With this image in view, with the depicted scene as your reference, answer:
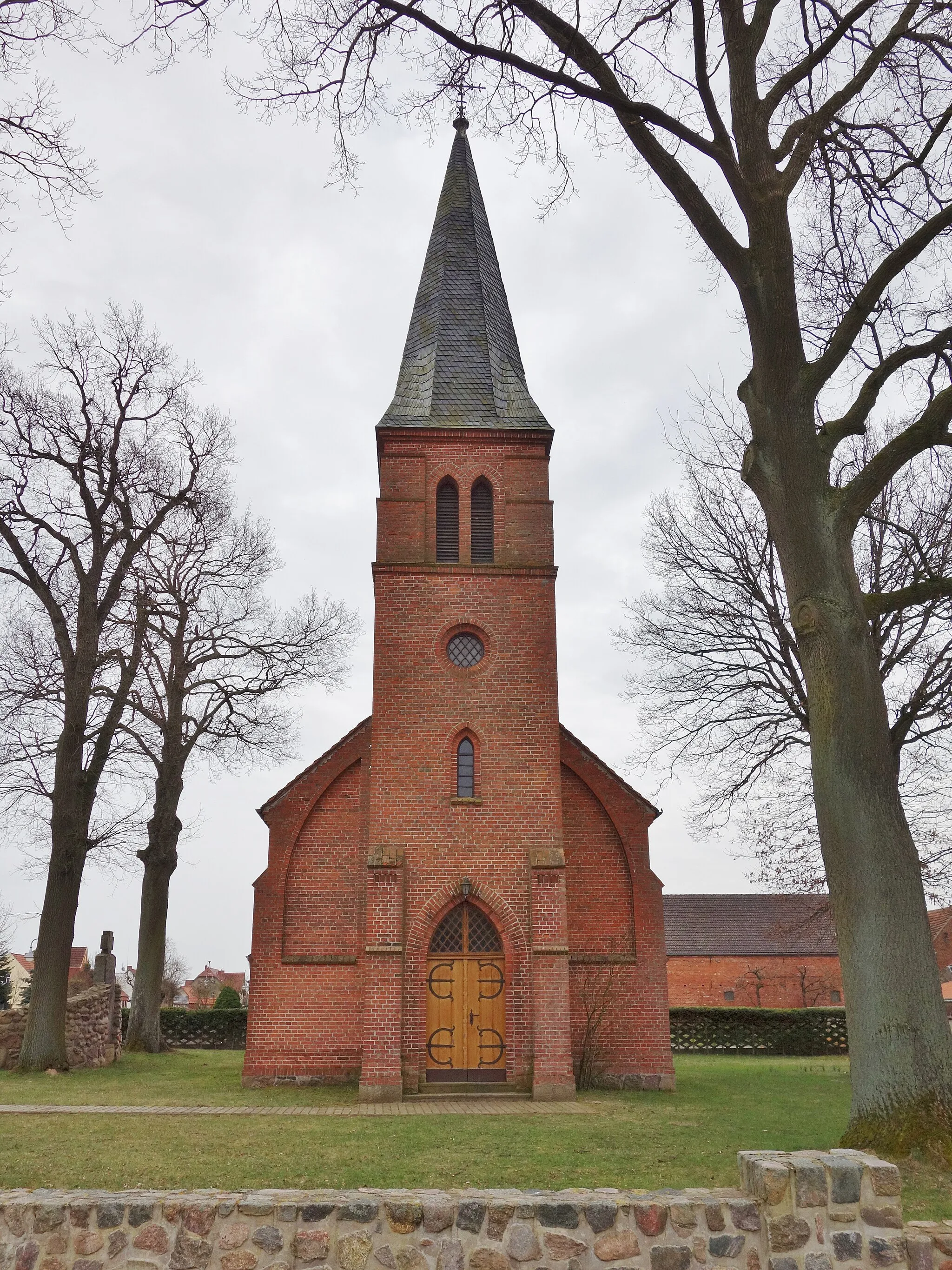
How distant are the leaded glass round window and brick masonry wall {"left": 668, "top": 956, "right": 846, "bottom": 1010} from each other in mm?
28927

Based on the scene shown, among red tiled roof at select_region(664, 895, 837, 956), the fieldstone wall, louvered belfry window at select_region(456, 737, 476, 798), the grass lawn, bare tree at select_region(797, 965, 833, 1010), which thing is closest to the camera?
the grass lawn

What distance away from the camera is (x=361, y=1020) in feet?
56.1

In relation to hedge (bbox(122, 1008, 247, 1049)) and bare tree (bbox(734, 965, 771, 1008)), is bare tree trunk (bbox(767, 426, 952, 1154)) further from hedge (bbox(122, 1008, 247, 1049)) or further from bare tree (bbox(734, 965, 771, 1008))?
bare tree (bbox(734, 965, 771, 1008))

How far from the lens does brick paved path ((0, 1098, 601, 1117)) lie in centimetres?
1346

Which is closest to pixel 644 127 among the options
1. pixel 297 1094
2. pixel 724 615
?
pixel 724 615

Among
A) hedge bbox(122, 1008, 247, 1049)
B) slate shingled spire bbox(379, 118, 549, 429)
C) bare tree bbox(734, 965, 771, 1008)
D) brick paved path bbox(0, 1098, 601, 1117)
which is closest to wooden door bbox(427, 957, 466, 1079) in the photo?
brick paved path bbox(0, 1098, 601, 1117)

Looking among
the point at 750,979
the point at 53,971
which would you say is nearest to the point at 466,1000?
the point at 53,971

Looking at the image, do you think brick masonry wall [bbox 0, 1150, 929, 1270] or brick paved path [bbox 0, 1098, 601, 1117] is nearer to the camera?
brick masonry wall [bbox 0, 1150, 929, 1270]

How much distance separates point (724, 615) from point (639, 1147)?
37.2ft

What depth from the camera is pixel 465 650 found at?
708 inches

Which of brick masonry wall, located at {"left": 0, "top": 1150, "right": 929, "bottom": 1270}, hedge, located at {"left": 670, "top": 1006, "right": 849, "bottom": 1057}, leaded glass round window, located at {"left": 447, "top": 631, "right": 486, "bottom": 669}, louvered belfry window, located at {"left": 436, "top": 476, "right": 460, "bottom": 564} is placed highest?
louvered belfry window, located at {"left": 436, "top": 476, "right": 460, "bottom": 564}

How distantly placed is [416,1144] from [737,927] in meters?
36.7

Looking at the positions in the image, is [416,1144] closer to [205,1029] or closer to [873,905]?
[873,905]

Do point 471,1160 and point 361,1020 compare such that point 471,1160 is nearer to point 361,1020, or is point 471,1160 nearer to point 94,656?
point 361,1020
